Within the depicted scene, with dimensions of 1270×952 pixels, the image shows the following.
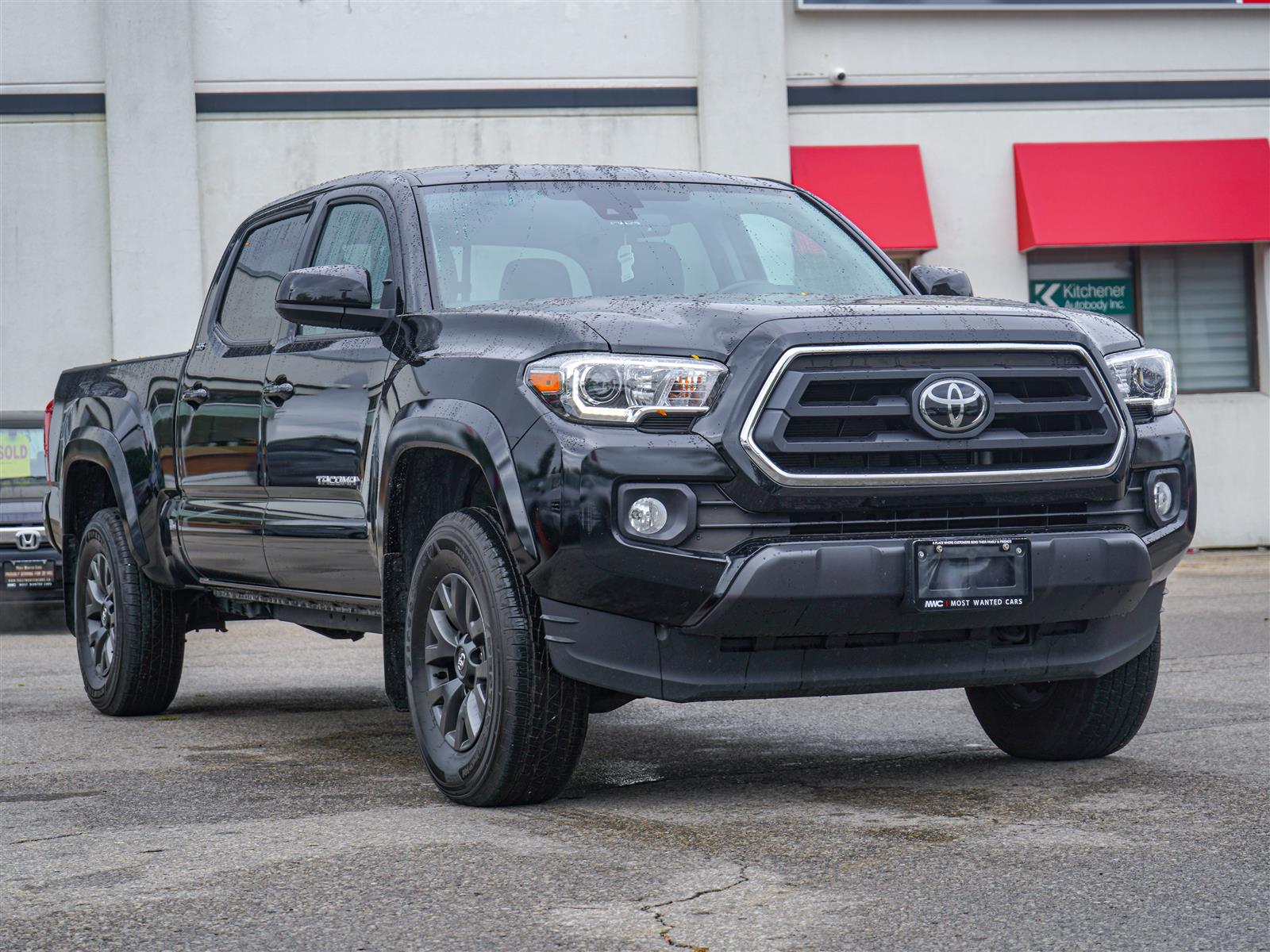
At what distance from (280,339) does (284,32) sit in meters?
12.7

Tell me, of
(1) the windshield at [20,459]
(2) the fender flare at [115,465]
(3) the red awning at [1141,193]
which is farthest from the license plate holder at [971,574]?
(3) the red awning at [1141,193]

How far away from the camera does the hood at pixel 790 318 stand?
469 centimetres

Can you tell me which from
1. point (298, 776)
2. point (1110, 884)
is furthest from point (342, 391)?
point (1110, 884)

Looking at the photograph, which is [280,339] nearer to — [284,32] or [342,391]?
[342,391]

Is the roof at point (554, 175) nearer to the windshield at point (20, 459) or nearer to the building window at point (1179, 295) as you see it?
the windshield at point (20, 459)

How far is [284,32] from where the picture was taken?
60.4 ft

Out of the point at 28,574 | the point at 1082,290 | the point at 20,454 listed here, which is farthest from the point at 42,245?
the point at 1082,290

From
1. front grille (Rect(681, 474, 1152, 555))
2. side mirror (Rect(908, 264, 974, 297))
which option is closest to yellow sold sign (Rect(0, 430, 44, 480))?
side mirror (Rect(908, 264, 974, 297))

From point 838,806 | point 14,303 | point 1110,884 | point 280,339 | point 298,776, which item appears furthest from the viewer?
point 14,303

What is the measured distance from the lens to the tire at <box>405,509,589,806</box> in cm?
479

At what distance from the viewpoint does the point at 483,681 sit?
504 centimetres

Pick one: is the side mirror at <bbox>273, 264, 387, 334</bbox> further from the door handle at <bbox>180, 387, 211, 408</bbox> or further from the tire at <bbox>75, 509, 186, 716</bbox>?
the tire at <bbox>75, 509, 186, 716</bbox>

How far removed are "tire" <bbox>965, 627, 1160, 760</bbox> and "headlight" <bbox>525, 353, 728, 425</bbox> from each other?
1.69 meters

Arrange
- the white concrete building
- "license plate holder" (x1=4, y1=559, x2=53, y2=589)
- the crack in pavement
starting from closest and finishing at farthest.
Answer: the crack in pavement → "license plate holder" (x1=4, y1=559, x2=53, y2=589) → the white concrete building
